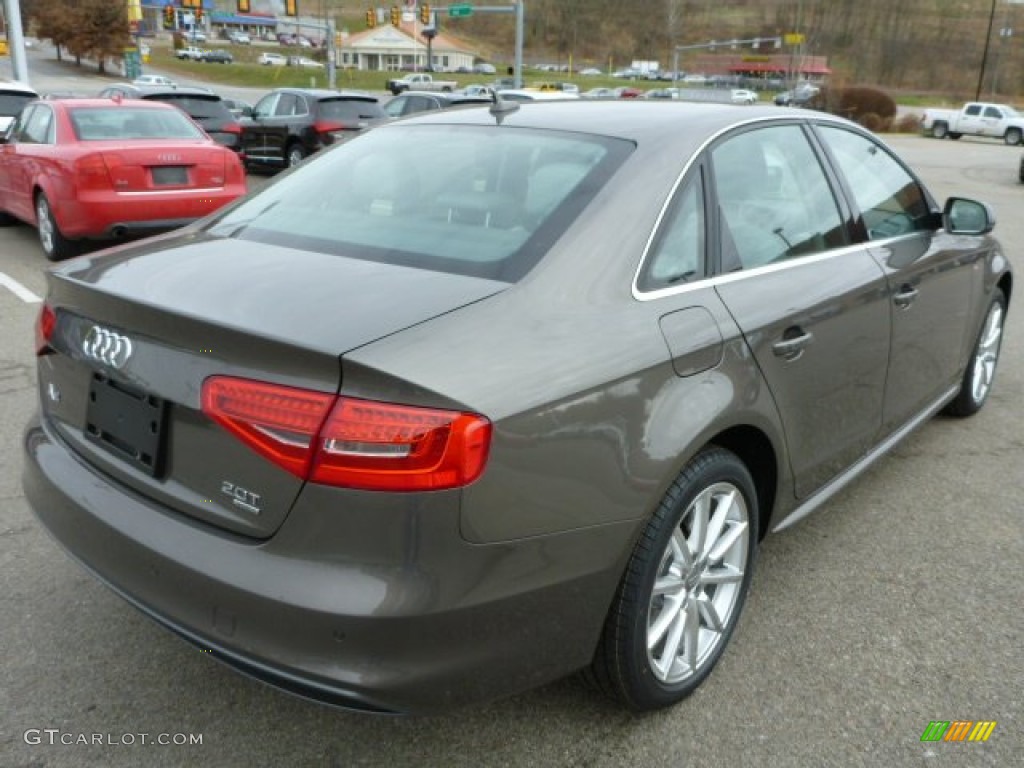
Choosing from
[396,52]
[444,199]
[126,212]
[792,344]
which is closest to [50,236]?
[126,212]

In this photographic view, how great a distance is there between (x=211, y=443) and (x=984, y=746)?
2068mm

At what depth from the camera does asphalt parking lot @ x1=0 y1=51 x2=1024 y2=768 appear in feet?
7.52

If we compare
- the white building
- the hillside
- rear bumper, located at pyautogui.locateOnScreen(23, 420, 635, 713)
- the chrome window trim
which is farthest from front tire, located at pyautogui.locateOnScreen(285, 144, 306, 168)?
the white building

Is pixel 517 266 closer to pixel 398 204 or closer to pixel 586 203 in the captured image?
pixel 586 203

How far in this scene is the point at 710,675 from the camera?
2613 mm

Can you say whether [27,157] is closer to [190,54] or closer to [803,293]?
[803,293]

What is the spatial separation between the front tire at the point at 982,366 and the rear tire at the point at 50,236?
7309 millimetres

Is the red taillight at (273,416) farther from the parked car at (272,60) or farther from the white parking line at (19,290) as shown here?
the parked car at (272,60)

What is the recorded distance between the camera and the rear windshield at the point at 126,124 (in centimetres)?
830

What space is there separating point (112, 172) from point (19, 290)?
1.32m

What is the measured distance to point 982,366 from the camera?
4.75 meters

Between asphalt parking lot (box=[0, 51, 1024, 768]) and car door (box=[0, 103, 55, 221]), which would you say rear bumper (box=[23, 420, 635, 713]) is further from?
car door (box=[0, 103, 55, 221])

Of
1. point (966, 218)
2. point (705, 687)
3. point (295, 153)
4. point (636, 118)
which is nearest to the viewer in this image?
point (705, 687)

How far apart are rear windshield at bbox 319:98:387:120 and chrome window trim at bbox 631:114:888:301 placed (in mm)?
13993
